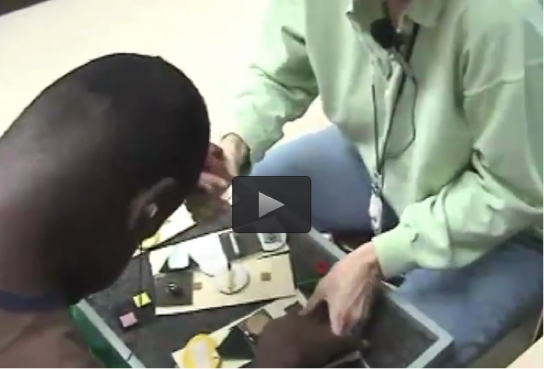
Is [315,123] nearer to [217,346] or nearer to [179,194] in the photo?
[217,346]

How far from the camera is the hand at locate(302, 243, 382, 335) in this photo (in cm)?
105

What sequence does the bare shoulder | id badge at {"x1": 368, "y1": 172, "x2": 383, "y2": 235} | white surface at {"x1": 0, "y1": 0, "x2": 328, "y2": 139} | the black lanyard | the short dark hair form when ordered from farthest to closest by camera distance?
white surface at {"x1": 0, "y1": 0, "x2": 328, "y2": 139}, id badge at {"x1": 368, "y1": 172, "x2": 383, "y2": 235}, the black lanyard, the bare shoulder, the short dark hair

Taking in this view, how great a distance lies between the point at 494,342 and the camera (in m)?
1.07

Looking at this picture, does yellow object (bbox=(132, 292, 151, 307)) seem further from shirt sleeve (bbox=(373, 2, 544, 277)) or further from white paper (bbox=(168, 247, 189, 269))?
shirt sleeve (bbox=(373, 2, 544, 277))

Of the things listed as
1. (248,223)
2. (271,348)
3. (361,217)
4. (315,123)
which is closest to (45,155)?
(271,348)

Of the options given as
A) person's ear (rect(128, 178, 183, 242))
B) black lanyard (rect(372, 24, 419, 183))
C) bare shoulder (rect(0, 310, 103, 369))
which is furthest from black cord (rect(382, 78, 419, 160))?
bare shoulder (rect(0, 310, 103, 369))

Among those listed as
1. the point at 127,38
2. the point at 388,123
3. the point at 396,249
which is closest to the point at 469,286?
the point at 396,249

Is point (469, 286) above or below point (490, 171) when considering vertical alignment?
below

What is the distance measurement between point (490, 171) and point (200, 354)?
41 cm

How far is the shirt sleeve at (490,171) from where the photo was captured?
0.91m

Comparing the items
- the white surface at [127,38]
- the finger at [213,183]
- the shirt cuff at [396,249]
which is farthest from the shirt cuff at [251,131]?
the white surface at [127,38]

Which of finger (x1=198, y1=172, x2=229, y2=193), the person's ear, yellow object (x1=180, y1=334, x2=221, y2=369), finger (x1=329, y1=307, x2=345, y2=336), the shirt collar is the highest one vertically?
the shirt collar

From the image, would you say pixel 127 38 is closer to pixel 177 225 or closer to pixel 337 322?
pixel 177 225
